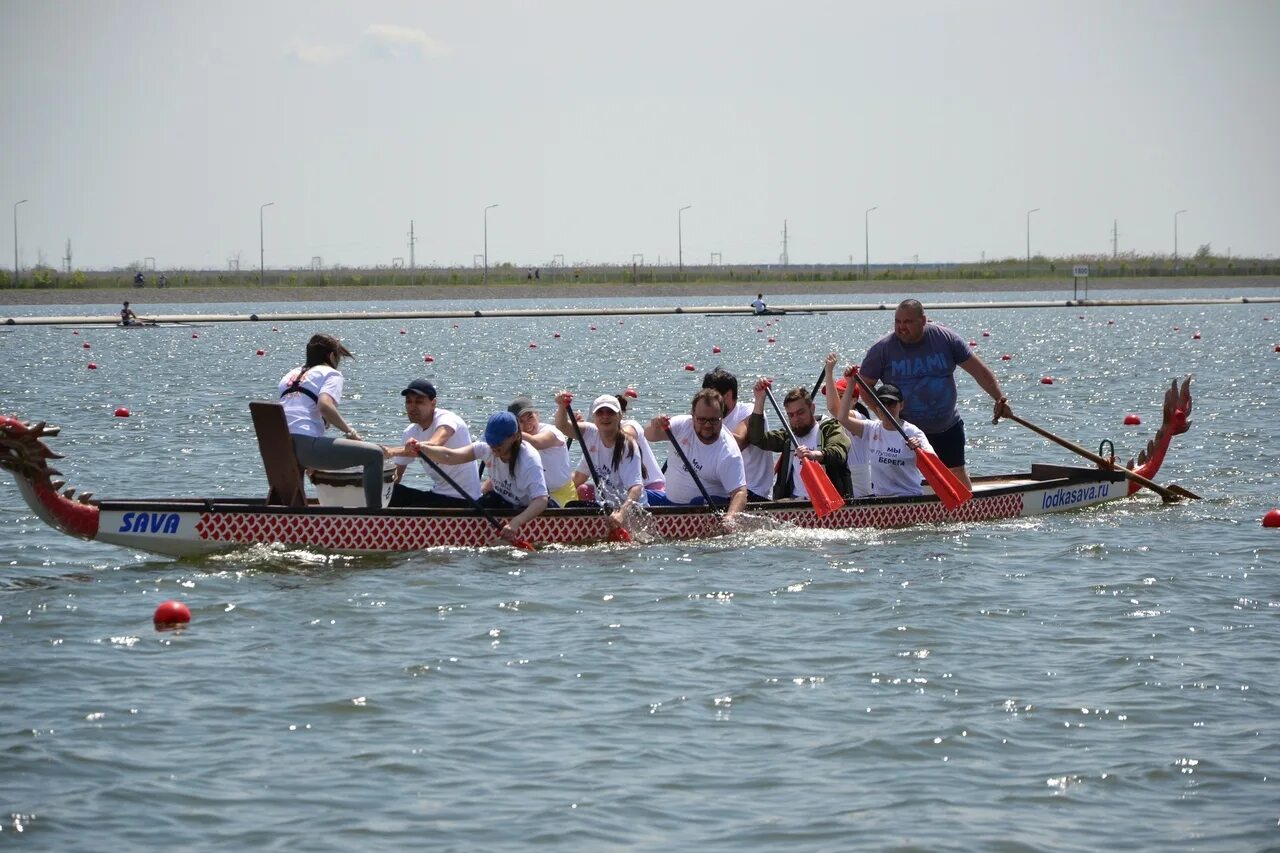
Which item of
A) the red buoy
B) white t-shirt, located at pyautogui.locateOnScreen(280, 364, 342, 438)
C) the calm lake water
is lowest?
the calm lake water

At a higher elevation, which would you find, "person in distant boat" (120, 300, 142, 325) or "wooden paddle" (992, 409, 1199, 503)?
"person in distant boat" (120, 300, 142, 325)

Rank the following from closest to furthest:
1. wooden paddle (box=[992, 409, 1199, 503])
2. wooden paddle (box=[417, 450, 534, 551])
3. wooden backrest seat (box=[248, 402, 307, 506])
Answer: wooden backrest seat (box=[248, 402, 307, 506]) → wooden paddle (box=[417, 450, 534, 551]) → wooden paddle (box=[992, 409, 1199, 503])

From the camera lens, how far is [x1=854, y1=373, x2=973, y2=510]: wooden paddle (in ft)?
49.7

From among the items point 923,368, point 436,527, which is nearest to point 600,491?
point 436,527

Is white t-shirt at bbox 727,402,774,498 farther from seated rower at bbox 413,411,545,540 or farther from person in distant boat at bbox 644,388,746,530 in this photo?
seated rower at bbox 413,411,545,540

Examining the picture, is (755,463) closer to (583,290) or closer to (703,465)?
(703,465)

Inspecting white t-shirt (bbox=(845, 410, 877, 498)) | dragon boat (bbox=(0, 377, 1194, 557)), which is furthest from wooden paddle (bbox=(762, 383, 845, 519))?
white t-shirt (bbox=(845, 410, 877, 498))

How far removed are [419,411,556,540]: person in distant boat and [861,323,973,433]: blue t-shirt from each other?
338 centimetres

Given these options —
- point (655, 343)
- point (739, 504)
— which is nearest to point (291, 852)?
point (739, 504)

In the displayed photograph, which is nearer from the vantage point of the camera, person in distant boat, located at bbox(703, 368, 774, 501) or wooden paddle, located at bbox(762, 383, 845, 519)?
wooden paddle, located at bbox(762, 383, 845, 519)

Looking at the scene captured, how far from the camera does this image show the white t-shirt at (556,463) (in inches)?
576

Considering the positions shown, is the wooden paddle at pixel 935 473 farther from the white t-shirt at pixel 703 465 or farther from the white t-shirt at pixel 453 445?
the white t-shirt at pixel 453 445

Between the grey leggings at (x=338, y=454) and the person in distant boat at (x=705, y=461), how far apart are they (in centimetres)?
240

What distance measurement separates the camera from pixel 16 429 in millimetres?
13070
